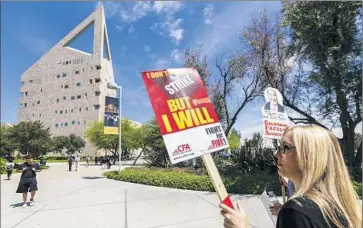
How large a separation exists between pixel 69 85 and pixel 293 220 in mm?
46152

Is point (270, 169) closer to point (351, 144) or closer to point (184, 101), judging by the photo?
point (351, 144)

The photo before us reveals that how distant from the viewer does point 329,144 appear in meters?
1.38

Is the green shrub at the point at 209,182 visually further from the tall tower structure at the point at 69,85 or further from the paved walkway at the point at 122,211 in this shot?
the tall tower structure at the point at 69,85

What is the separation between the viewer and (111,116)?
1725 centimetres

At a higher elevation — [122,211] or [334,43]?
[334,43]

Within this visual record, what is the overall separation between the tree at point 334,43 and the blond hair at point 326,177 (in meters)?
12.2

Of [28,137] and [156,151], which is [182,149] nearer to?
[156,151]

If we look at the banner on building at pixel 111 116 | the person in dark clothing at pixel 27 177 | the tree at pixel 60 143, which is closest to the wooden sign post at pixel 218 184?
the person in dark clothing at pixel 27 177

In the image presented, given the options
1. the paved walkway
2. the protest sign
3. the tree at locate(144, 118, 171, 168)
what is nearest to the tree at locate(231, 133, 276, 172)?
the paved walkway

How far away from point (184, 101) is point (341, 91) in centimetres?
1243

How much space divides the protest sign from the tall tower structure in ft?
123

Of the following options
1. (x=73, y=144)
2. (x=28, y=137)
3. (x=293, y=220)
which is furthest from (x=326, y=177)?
(x=73, y=144)

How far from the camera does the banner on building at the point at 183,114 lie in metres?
1.53

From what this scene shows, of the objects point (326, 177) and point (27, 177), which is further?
point (27, 177)
